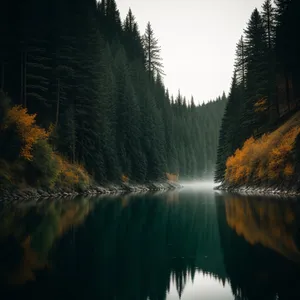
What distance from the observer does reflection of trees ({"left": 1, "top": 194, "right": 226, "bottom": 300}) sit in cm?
721

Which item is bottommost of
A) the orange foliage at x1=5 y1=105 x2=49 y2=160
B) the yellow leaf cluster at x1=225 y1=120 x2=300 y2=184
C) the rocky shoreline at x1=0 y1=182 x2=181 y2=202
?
the rocky shoreline at x1=0 y1=182 x2=181 y2=202

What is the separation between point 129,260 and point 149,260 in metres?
0.54

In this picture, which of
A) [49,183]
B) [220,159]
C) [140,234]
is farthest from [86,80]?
[140,234]

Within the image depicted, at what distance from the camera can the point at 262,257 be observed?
9828 millimetres

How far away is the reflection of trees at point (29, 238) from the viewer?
830 cm

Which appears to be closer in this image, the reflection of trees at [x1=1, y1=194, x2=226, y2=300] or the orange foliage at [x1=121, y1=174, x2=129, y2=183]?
the reflection of trees at [x1=1, y1=194, x2=226, y2=300]

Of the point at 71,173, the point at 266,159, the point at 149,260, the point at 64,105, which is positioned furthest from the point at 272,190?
the point at 149,260

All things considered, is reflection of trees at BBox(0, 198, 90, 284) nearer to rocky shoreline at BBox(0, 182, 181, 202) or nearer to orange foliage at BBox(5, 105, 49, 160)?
rocky shoreline at BBox(0, 182, 181, 202)

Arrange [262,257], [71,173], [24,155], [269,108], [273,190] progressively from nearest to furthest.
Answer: [262,257]
[24,155]
[273,190]
[71,173]
[269,108]

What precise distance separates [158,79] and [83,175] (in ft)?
225

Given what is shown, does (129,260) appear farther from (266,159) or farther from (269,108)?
(269,108)

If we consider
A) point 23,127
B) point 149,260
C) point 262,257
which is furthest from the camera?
point 23,127

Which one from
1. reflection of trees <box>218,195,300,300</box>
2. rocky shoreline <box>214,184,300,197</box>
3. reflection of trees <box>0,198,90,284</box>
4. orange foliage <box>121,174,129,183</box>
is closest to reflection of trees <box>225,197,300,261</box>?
reflection of trees <box>218,195,300,300</box>

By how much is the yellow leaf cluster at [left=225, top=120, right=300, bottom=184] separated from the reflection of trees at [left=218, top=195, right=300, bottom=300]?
2146 cm
